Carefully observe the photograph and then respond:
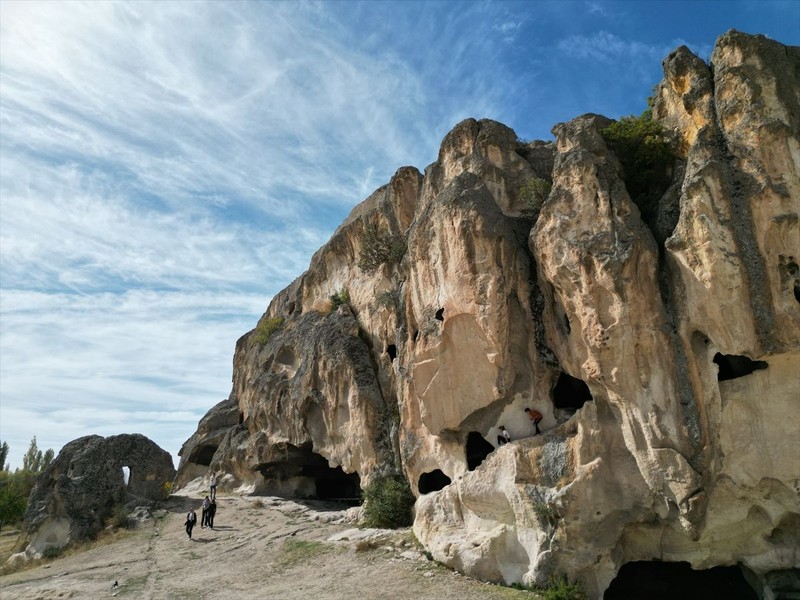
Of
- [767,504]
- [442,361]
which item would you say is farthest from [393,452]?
[767,504]

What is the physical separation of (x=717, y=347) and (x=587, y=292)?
291 centimetres

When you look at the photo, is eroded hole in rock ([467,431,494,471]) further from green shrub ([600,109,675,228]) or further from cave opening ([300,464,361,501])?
cave opening ([300,464,361,501])

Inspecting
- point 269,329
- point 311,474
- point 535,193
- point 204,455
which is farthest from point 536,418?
point 204,455

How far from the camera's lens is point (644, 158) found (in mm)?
15539

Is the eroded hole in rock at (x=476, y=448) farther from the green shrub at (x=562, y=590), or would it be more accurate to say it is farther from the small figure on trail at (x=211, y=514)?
the small figure on trail at (x=211, y=514)

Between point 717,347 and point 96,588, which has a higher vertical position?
point 717,347

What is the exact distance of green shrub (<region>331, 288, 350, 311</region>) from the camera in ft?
87.2

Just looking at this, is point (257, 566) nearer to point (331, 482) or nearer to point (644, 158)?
point (331, 482)

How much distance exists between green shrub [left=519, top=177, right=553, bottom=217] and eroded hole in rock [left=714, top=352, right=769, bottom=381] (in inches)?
244

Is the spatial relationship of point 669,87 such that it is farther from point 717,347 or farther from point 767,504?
point 767,504

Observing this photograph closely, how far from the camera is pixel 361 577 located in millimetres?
14617

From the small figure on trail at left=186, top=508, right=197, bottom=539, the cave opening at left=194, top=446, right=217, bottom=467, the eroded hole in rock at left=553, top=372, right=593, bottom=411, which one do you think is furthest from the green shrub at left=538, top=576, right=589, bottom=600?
the cave opening at left=194, top=446, right=217, bottom=467

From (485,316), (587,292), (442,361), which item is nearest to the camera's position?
(587,292)

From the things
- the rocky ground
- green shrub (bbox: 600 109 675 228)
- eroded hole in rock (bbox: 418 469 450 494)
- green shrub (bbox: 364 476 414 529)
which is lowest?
the rocky ground
